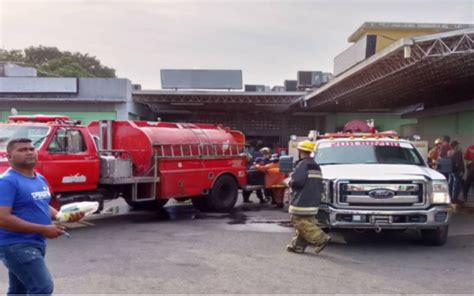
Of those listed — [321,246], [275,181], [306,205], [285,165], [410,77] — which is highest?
[410,77]

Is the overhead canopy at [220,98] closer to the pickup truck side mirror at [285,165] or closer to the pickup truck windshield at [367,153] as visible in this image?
the pickup truck windshield at [367,153]

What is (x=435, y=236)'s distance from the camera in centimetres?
848

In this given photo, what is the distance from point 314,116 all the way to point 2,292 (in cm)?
3002

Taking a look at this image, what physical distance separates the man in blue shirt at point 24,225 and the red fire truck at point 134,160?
18.3ft

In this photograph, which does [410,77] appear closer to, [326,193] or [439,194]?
[439,194]

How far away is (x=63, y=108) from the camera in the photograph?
87.5 ft

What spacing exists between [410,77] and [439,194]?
1102cm

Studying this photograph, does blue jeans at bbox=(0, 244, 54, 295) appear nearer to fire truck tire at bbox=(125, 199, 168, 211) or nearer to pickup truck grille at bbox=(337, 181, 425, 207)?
pickup truck grille at bbox=(337, 181, 425, 207)

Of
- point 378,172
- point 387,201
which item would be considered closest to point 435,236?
point 387,201

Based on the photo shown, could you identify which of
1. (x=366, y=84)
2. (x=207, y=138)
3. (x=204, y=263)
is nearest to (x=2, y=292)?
(x=204, y=263)

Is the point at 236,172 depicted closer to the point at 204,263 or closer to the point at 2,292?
the point at 204,263

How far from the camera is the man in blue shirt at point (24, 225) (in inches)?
150

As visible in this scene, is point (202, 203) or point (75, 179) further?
point (202, 203)

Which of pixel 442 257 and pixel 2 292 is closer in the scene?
pixel 2 292
